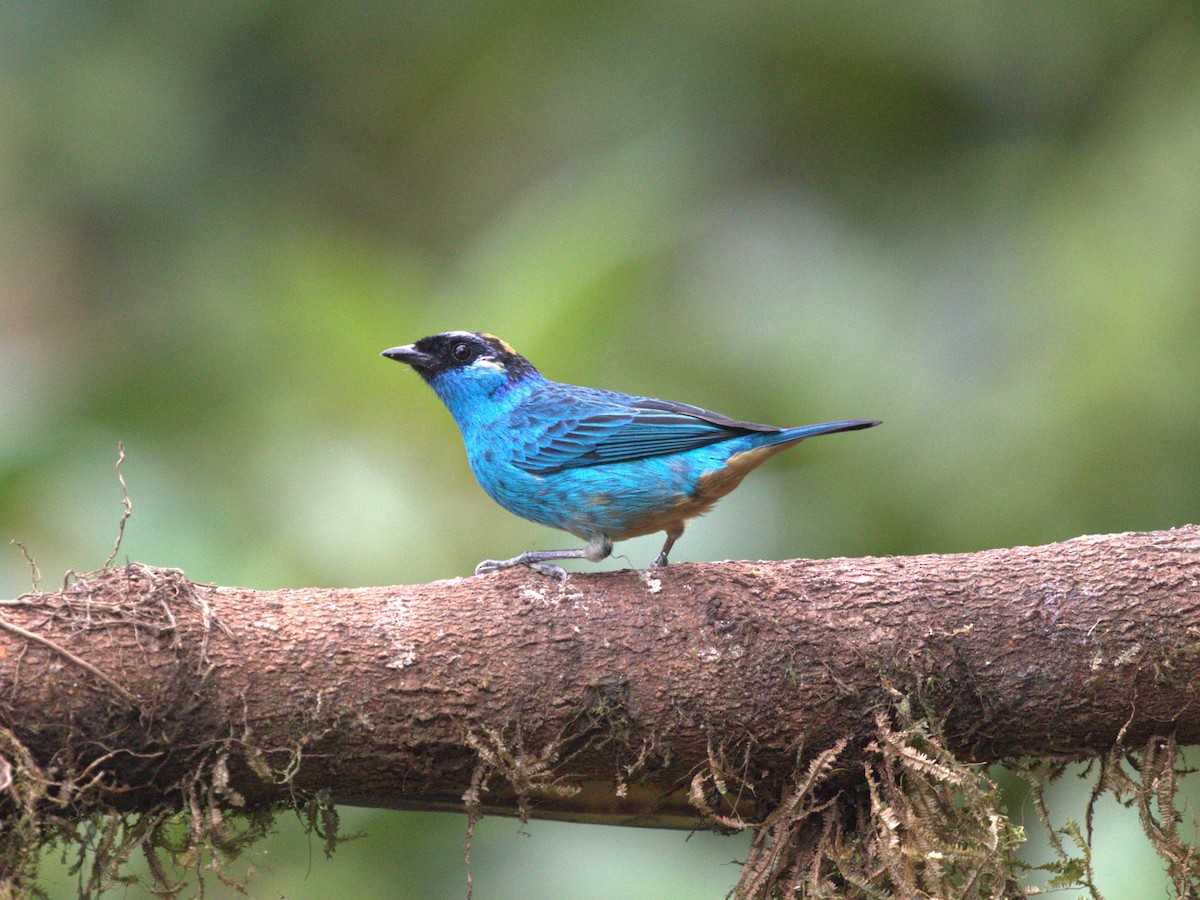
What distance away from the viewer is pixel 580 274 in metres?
5.67

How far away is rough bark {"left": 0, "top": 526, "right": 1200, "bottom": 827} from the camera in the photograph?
112 inches

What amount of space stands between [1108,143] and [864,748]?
4.93m

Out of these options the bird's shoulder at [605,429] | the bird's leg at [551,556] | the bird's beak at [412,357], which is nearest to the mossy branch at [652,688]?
the bird's leg at [551,556]

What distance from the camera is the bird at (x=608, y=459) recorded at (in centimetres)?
389

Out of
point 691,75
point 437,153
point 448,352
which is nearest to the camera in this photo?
point 448,352

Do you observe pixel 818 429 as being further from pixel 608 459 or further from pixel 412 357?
pixel 412 357

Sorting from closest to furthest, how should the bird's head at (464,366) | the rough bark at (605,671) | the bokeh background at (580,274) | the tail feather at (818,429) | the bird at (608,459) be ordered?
the rough bark at (605,671)
the tail feather at (818,429)
the bird at (608,459)
the bird's head at (464,366)
the bokeh background at (580,274)

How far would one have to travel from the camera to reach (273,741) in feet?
9.41

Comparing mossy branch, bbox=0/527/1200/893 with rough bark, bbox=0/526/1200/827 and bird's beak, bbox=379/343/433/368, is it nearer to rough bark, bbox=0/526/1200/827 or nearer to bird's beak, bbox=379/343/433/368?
rough bark, bbox=0/526/1200/827

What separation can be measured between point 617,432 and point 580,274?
5.85ft

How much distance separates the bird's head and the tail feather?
1110 millimetres

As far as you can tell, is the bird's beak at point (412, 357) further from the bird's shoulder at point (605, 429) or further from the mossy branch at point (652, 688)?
the mossy branch at point (652, 688)

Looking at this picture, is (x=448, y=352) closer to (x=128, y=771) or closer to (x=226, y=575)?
(x=226, y=575)

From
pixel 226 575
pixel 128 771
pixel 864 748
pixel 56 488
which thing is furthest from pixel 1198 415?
pixel 56 488
